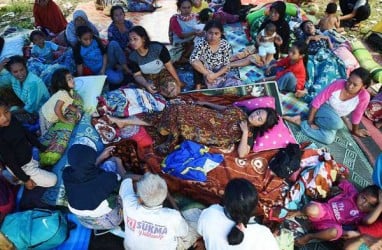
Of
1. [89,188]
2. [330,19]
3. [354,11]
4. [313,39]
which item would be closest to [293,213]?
[89,188]

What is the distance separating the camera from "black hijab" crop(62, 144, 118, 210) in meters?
2.96

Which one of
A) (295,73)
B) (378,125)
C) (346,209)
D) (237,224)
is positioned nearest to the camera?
(237,224)

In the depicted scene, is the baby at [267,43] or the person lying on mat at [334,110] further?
the baby at [267,43]

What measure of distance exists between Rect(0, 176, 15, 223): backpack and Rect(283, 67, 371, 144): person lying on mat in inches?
135

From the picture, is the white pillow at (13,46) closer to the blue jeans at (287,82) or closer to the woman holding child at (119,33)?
the woman holding child at (119,33)

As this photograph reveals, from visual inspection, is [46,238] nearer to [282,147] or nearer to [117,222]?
[117,222]

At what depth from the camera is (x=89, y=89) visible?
15.7ft

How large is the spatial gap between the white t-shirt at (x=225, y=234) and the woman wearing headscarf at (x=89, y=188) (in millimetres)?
1034

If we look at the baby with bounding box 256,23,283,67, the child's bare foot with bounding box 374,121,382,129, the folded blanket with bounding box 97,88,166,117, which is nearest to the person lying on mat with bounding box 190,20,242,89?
the baby with bounding box 256,23,283,67

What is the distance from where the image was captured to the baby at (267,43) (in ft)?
18.5

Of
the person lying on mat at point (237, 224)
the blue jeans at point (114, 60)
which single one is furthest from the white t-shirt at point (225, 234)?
the blue jeans at point (114, 60)

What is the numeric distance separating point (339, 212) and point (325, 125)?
1.36 m

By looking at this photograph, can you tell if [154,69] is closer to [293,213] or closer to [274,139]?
[274,139]

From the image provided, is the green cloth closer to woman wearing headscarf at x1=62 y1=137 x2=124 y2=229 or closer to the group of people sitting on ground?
the group of people sitting on ground
